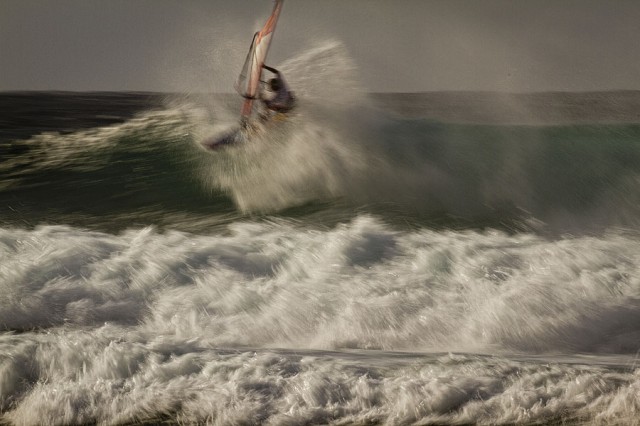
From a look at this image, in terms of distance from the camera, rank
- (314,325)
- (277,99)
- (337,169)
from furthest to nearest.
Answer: (277,99) < (337,169) < (314,325)

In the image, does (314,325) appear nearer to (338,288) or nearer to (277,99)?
(338,288)

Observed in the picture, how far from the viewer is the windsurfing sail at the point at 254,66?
814cm

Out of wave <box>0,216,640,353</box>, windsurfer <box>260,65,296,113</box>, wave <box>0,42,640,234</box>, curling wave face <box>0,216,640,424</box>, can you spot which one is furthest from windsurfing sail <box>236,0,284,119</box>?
wave <box>0,216,640,353</box>

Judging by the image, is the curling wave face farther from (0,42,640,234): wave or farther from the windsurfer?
the windsurfer

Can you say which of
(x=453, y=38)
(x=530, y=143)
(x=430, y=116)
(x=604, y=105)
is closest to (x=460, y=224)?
(x=530, y=143)

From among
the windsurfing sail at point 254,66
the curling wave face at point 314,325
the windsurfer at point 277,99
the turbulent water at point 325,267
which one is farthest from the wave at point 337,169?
the curling wave face at point 314,325

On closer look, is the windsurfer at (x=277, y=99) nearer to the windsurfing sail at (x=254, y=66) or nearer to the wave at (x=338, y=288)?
the windsurfing sail at (x=254, y=66)

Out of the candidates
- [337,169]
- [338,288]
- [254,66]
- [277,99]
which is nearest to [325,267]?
[338,288]

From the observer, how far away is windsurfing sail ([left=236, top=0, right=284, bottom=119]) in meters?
8.14

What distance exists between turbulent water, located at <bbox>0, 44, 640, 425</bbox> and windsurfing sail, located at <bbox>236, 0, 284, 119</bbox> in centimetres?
49

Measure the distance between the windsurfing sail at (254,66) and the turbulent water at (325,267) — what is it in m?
0.49

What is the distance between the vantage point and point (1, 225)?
6.23 m

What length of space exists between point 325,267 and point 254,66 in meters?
3.59

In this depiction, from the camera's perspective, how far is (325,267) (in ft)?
17.3
